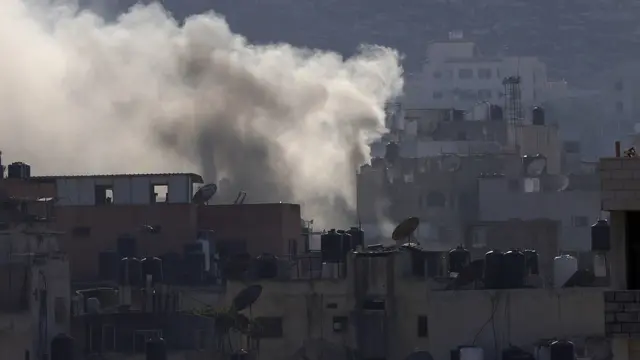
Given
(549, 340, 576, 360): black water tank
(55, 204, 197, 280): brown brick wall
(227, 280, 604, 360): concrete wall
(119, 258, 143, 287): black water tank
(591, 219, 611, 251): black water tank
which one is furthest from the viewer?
(55, 204, 197, 280): brown brick wall

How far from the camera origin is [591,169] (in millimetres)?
67875

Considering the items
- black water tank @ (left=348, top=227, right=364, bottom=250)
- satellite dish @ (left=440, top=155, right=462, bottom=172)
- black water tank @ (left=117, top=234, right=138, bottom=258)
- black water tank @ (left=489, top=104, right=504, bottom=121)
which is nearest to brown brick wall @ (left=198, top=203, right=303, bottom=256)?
black water tank @ (left=348, top=227, right=364, bottom=250)

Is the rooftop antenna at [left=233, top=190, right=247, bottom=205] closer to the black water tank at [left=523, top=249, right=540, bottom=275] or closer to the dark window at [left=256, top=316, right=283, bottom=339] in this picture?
the black water tank at [left=523, top=249, right=540, bottom=275]

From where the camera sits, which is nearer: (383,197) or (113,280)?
(113,280)

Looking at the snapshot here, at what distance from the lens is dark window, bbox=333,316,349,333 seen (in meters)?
37.4

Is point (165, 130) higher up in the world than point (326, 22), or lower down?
lower down

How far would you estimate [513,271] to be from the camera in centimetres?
3734

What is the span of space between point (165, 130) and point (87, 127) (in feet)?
16.4

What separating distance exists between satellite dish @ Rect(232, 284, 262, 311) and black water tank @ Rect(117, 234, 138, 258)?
6497 millimetres

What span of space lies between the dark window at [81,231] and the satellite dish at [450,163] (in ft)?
62.1

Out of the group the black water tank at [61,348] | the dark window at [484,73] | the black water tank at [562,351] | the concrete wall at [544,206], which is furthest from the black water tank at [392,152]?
the dark window at [484,73]

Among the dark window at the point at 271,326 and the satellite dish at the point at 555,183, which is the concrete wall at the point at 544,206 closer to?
the satellite dish at the point at 555,183

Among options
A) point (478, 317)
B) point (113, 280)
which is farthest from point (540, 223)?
point (478, 317)

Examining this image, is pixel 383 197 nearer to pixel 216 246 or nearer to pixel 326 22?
pixel 216 246
